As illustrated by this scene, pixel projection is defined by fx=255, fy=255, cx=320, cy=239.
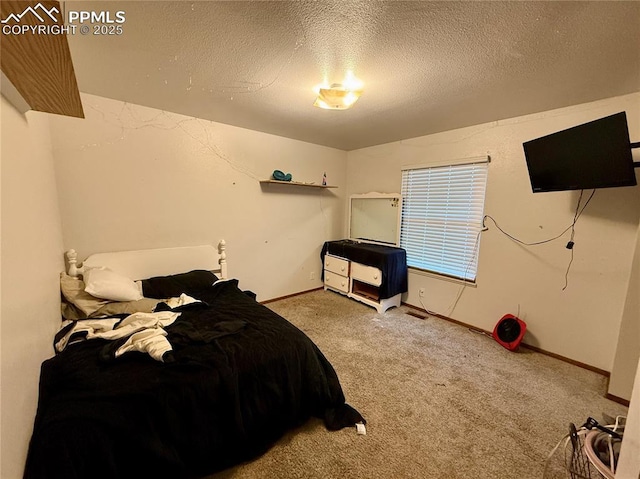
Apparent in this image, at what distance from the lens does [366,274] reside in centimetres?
345

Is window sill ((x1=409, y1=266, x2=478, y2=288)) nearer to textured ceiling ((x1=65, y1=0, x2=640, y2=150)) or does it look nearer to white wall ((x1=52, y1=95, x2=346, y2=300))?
white wall ((x1=52, y1=95, x2=346, y2=300))

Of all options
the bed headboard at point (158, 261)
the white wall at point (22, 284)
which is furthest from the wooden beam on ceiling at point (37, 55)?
the bed headboard at point (158, 261)

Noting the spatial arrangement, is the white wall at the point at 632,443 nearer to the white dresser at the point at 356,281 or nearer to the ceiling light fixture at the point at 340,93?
the ceiling light fixture at the point at 340,93

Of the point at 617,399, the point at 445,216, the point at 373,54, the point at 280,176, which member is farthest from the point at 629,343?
the point at 280,176

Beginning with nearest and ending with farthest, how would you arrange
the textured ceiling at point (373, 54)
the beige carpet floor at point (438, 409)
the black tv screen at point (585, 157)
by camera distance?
the textured ceiling at point (373, 54)
the beige carpet floor at point (438, 409)
the black tv screen at point (585, 157)

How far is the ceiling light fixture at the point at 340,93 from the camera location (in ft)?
6.41

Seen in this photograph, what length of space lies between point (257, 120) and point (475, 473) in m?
3.38

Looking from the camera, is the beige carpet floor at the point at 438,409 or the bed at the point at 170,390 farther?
the beige carpet floor at the point at 438,409

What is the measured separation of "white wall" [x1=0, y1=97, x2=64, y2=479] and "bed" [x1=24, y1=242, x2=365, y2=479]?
11cm

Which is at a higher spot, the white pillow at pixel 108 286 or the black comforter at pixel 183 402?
the white pillow at pixel 108 286

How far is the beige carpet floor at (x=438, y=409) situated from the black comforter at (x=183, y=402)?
169mm

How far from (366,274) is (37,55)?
323cm

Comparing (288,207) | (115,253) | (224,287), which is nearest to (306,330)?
(224,287)

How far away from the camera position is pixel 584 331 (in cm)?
230
